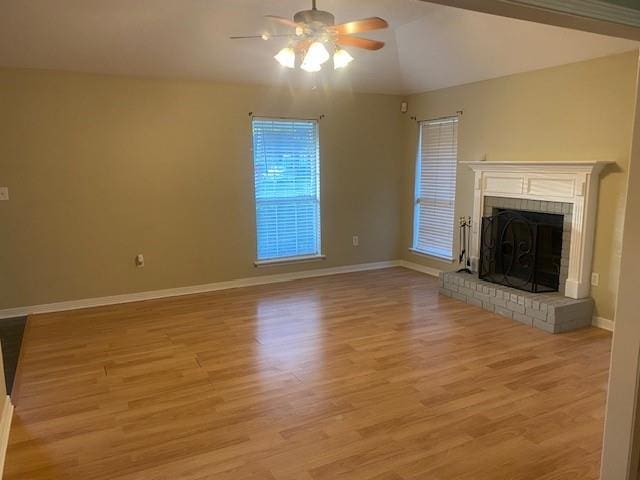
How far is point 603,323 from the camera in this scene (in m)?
4.07

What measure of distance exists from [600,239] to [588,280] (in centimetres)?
38

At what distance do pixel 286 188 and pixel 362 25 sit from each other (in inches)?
109

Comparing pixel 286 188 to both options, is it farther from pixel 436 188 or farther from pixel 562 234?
pixel 562 234

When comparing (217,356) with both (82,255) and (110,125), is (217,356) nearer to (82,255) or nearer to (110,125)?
(82,255)

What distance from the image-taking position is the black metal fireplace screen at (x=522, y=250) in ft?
14.6

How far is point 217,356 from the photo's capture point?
11.5 ft

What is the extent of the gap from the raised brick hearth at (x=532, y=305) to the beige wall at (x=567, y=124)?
0.75ft

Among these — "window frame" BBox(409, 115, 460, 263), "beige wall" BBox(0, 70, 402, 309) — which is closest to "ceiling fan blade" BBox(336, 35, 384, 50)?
"beige wall" BBox(0, 70, 402, 309)

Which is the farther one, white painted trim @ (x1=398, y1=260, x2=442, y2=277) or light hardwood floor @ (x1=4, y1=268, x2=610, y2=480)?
white painted trim @ (x1=398, y1=260, x2=442, y2=277)

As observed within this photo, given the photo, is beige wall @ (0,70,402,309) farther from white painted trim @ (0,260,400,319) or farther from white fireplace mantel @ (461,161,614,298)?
white fireplace mantel @ (461,161,614,298)

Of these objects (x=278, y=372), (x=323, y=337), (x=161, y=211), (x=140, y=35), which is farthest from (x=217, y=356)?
(x=140, y=35)

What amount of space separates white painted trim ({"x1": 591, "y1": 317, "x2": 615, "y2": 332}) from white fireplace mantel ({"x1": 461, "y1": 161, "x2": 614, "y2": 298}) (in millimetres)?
229

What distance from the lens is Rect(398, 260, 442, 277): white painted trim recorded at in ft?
19.7

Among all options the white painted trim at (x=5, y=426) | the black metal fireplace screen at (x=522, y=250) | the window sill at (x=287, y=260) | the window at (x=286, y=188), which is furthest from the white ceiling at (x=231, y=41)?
the white painted trim at (x=5, y=426)
